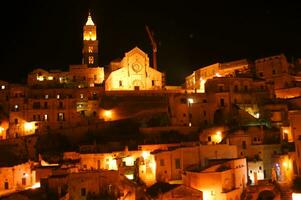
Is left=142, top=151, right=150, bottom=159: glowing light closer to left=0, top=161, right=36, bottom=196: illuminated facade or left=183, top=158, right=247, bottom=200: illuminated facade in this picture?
left=183, top=158, right=247, bottom=200: illuminated facade

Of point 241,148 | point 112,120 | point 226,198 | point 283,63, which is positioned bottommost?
point 226,198

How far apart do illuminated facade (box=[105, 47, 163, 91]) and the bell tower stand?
985 cm

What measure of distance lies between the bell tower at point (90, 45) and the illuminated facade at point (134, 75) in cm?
985

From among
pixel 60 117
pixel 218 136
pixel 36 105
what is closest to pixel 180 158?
pixel 218 136

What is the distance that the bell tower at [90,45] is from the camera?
2980 inches

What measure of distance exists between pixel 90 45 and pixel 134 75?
1592 cm

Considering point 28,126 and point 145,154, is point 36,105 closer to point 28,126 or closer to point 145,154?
point 28,126

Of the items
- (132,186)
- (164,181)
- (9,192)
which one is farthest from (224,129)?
(9,192)

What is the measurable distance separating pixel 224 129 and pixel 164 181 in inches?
457

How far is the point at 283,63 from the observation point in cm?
6262

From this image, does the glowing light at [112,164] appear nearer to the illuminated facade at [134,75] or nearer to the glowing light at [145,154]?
the glowing light at [145,154]

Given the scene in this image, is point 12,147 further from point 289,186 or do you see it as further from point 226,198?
point 289,186

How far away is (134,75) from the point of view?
6494 cm

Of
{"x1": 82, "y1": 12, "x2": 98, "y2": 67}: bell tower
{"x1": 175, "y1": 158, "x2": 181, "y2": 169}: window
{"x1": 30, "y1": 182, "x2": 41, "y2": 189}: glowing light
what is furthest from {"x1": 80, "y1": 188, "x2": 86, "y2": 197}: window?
{"x1": 82, "y1": 12, "x2": 98, "y2": 67}: bell tower
